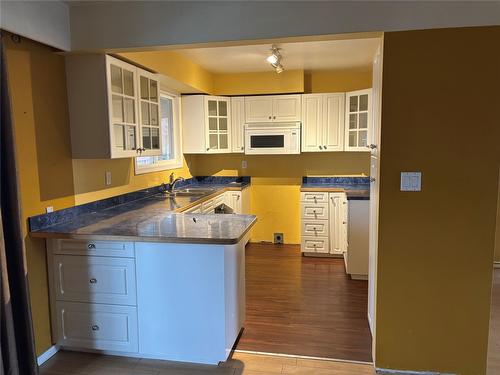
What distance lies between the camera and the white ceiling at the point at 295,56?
3562mm

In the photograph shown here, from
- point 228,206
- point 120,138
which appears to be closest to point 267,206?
point 228,206

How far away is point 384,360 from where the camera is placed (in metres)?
2.33

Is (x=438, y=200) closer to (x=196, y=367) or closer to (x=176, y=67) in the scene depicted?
(x=196, y=367)

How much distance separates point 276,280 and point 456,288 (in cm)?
200

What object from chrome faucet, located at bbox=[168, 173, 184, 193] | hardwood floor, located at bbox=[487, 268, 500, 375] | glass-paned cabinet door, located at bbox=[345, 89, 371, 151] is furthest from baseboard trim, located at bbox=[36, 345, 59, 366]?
glass-paned cabinet door, located at bbox=[345, 89, 371, 151]

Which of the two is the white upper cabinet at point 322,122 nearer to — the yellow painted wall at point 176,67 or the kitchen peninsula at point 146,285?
the yellow painted wall at point 176,67

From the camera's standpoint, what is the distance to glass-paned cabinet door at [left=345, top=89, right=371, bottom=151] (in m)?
4.46

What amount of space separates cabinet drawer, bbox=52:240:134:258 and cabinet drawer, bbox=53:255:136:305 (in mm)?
34

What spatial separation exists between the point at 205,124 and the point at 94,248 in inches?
107

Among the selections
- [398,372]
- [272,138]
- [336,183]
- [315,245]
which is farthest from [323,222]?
[398,372]

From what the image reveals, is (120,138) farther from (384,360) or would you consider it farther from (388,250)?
(384,360)

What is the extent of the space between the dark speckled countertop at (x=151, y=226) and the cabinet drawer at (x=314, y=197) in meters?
1.88

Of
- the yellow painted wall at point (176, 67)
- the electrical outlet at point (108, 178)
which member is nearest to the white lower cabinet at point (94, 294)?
the electrical outlet at point (108, 178)

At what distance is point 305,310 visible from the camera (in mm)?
3225
